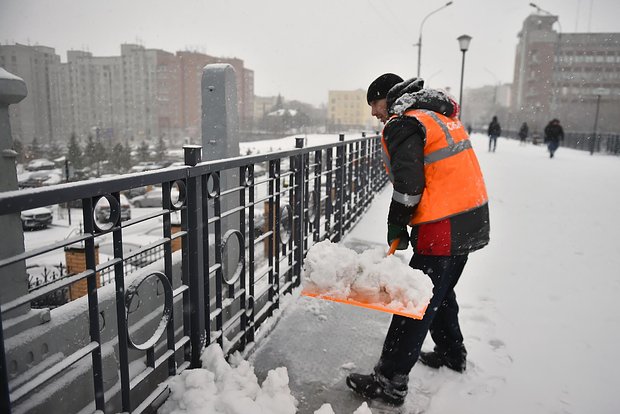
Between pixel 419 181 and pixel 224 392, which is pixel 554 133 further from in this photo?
pixel 224 392

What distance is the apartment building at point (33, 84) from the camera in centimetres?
4834

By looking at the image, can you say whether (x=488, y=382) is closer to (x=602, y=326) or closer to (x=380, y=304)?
(x=380, y=304)

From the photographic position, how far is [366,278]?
2.49 m

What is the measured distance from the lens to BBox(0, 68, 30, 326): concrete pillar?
2900 millimetres

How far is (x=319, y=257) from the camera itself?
253cm

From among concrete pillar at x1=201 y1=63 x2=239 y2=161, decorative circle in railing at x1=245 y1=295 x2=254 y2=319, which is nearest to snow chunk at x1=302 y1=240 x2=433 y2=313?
decorative circle in railing at x1=245 y1=295 x2=254 y2=319

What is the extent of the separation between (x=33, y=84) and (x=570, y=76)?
83.9m

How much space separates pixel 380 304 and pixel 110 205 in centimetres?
142

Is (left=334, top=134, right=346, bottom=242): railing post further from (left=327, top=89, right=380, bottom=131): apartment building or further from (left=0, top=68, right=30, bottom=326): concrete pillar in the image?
(left=327, top=89, right=380, bottom=131): apartment building

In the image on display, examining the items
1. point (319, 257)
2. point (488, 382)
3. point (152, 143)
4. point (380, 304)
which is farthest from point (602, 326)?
point (152, 143)

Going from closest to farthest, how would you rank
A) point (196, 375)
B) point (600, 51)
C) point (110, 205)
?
point (110, 205), point (196, 375), point (600, 51)

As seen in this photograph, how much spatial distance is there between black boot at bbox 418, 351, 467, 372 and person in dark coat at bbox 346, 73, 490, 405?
0.49m

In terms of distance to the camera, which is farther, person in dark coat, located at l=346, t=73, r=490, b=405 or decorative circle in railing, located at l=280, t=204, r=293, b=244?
decorative circle in railing, located at l=280, t=204, r=293, b=244

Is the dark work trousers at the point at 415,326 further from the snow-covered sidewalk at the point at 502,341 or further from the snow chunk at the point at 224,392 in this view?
the snow chunk at the point at 224,392
